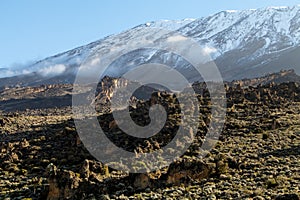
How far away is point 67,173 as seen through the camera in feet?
72.5

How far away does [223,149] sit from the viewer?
30844 millimetres

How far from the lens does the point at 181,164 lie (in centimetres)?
2331

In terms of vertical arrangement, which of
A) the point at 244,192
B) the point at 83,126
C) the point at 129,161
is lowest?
the point at 244,192

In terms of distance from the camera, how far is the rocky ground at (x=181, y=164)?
849 inches

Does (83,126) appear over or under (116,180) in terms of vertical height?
over

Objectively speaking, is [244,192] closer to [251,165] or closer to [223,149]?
[251,165]

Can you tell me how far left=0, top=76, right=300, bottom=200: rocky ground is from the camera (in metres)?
21.6

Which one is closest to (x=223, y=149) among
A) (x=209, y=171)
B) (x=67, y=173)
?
(x=209, y=171)

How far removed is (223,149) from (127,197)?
1184 centimetres

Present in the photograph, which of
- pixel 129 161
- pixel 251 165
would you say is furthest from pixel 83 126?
pixel 251 165

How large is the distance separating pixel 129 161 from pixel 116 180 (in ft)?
15.5

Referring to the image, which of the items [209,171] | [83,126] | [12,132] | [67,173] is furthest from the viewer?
[12,132]

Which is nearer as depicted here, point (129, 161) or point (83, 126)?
point (129, 161)

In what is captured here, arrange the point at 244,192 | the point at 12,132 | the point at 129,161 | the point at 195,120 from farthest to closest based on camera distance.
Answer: the point at 12,132 → the point at 195,120 → the point at 129,161 → the point at 244,192
